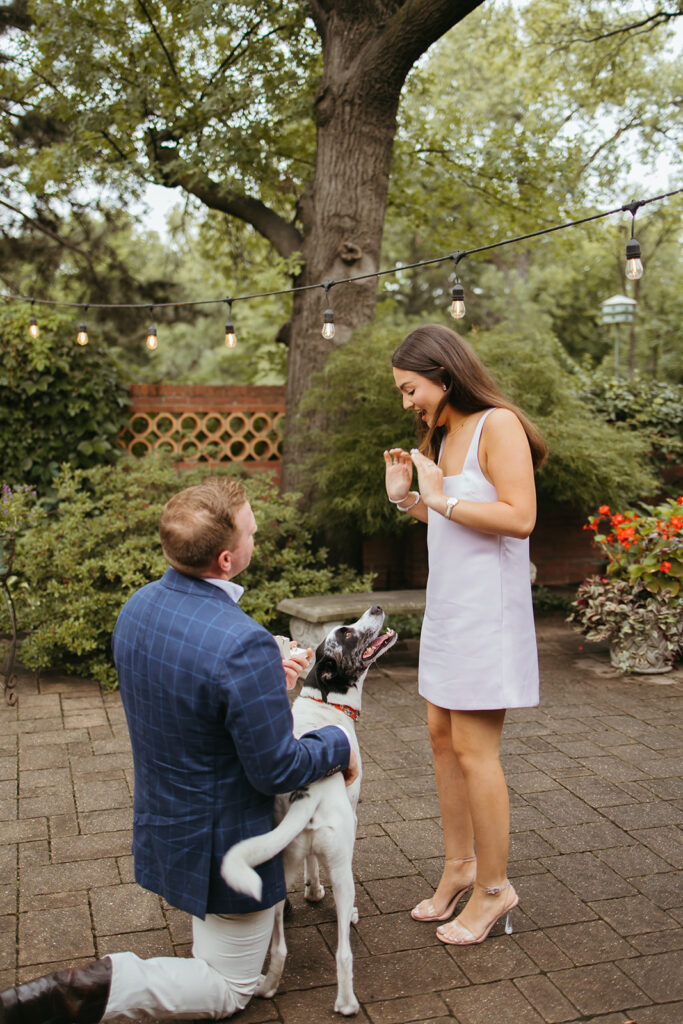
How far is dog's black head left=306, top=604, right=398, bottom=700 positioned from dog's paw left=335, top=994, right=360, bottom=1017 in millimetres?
817

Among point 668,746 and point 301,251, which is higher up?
point 301,251

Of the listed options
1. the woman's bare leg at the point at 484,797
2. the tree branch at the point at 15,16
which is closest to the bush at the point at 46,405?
the tree branch at the point at 15,16

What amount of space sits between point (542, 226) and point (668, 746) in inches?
311

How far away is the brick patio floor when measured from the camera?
2.55 meters

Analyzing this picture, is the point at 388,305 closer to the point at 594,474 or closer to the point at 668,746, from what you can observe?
the point at 594,474

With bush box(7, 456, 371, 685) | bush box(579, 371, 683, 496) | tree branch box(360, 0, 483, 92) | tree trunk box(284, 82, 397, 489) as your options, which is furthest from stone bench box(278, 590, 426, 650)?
tree branch box(360, 0, 483, 92)

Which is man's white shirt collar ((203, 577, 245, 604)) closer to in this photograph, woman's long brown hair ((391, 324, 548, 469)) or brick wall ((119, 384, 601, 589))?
woman's long brown hair ((391, 324, 548, 469))

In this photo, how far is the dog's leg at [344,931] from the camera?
7.71 ft

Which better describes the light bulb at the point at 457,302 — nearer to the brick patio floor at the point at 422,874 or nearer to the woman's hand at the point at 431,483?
the woman's hand at the point at 431,483

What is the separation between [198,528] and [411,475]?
2.94ft

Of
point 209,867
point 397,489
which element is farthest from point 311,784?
point 397,489

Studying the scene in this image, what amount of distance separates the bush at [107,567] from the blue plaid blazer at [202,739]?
353 cm

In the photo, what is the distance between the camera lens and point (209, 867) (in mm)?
2197

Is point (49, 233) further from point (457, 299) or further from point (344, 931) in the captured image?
point (344, 931)
